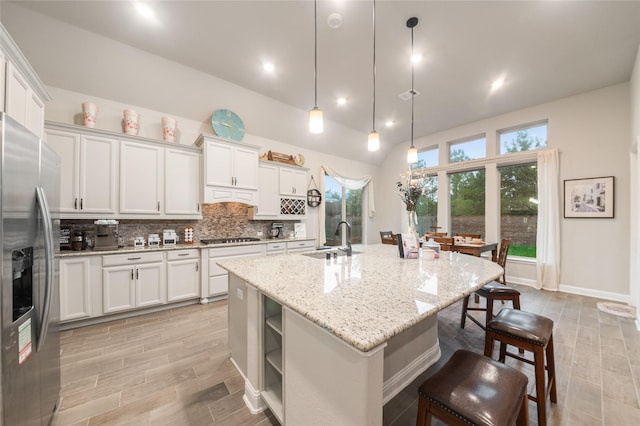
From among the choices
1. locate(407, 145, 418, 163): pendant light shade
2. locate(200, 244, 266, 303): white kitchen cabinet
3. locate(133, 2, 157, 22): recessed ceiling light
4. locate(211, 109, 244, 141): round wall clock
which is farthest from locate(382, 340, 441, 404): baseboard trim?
locate(133, 2, 157, 22): recessed ceiling light

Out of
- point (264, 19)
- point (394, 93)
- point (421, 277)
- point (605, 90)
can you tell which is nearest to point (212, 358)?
point (421, 277)

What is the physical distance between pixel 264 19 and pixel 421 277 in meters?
2.92

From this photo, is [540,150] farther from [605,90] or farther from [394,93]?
[394,93]

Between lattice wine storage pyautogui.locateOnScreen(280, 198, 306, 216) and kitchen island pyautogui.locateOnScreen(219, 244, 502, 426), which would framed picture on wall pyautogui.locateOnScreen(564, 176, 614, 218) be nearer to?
kitchen island pyautogui.locateOnScreen(219, 244, 502, 426)

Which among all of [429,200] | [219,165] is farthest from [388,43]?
[429,200]

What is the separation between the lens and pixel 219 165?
3600mm

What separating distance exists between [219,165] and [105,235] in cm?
166

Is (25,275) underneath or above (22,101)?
underneath

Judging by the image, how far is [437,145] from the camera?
551cm

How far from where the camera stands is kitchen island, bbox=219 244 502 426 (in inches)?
33.0

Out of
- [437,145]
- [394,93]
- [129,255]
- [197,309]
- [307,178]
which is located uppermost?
[394,93]

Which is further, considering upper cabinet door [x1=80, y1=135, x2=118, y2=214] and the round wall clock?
the round wall clock

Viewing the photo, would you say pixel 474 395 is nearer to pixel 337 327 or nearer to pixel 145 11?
pixel 337 327

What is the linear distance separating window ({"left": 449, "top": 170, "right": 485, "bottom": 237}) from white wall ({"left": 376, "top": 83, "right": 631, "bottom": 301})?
1119 millimetres
